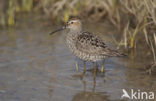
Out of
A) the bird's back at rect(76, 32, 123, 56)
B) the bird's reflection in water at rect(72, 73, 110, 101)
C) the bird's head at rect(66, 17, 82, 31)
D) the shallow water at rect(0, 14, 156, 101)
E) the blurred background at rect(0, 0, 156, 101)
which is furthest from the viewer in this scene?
the bird's head at rect(66, 17, 82, 31)

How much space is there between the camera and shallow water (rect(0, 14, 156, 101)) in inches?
232

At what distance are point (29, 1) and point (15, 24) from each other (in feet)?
3.66

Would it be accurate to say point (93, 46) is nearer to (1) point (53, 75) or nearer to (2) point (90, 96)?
(1) point (53, 75)

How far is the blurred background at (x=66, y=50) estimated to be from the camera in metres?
6.05

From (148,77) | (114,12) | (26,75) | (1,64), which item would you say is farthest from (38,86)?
(114,12)

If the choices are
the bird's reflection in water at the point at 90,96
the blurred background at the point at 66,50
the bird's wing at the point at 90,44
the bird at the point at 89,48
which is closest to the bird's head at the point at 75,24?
the bird at the point at 89,48

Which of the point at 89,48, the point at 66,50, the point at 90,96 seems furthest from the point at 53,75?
the point at 66,50

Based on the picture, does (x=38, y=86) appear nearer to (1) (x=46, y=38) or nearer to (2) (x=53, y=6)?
(1) (x=46, y=38)

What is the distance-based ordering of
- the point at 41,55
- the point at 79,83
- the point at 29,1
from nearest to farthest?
the point at 79,83
the point at 41,55
the point at 29,1

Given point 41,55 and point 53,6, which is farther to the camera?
point 53,6

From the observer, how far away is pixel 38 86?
6203 millimetres

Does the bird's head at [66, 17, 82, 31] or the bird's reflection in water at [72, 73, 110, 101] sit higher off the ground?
the bird's head at [66, 17, 82, 31]

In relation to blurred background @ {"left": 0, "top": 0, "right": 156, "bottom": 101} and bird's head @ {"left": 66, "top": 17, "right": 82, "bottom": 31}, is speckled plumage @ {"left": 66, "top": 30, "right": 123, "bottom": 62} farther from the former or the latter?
blurred background @ {"left": 0, "top": 0, "right": 156, "bottom": 101}

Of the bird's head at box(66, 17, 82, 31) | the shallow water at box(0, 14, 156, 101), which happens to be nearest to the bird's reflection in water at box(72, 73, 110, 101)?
the shallow water at box(0, 14, 156, 101)
